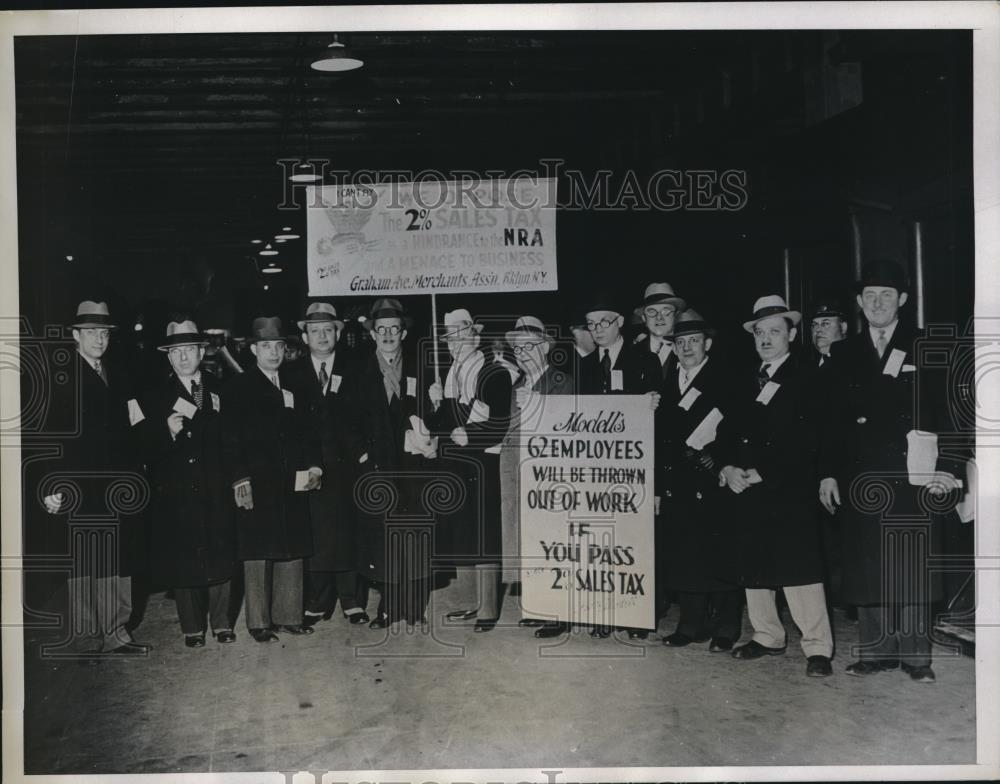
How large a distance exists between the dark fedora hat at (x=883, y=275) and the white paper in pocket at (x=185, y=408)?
3.16 m

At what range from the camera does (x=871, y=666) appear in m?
5.07

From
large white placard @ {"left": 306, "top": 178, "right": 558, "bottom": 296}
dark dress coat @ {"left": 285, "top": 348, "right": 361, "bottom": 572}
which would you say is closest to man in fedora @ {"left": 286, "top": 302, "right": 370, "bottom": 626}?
dark dress coat @ {"left": 285, "top": 348, "right": 361, "bottom": 572}

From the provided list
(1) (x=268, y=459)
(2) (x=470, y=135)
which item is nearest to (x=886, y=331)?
(2) (x=470, y=135)

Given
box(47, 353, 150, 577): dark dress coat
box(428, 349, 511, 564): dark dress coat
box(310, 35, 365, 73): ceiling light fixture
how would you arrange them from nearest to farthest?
1. box(310, 35, 365, 73): ceiling light fixture
2. box(47, 353, 150, 577): dark dress coat
3. box(428, 349, 511, 564): dark dress coat

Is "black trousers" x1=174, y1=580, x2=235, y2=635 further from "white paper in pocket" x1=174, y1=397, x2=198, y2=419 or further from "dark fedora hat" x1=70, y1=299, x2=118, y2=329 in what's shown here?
"dark fedora hat" x1=70, y1=299, x2=118, y2=329

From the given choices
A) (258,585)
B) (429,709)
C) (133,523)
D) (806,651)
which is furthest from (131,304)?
(806,651)

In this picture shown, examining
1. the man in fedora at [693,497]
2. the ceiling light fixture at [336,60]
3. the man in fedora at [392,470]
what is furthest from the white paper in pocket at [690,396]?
the ceiling light fixture at [336,60]

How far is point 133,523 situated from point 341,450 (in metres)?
1.02

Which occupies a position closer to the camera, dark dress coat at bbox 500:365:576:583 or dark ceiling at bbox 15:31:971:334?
dark ceiling at bbox 15:31:971:334

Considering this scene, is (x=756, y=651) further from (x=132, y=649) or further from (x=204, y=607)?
(x=132, y=649)

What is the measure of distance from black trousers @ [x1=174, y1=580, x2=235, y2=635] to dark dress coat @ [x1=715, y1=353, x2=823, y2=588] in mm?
2370

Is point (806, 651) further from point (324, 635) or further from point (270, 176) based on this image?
point (270, 176)

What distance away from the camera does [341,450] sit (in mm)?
5137

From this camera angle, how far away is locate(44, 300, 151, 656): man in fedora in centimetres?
501
